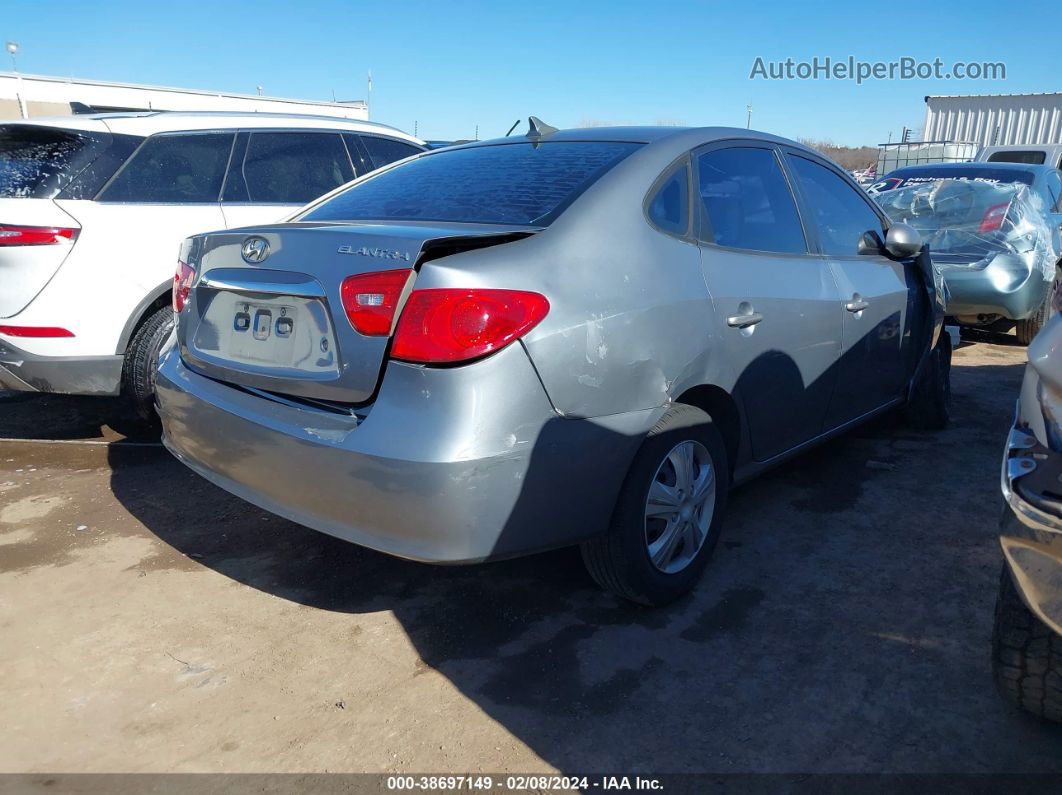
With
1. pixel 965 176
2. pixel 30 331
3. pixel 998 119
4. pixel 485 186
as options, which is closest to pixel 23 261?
pixel 30 331

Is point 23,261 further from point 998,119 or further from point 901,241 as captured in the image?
point 998,119

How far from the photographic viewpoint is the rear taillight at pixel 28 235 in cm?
378

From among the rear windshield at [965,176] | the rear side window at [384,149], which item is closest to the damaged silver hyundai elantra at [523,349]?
the rear side window at [384,149]

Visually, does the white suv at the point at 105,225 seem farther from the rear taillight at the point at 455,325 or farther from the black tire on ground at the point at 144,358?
the rear taillight at the point at 455,325

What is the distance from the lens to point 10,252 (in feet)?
12.4

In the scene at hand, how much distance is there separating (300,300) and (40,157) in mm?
2575

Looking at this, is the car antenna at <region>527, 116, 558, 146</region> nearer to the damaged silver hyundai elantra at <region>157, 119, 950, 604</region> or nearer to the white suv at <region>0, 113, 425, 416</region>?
the damaged silver hyundai elantra at <region>157, 119, 950, 604</region>

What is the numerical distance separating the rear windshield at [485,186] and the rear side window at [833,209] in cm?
109

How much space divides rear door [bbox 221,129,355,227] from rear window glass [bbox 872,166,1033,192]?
18.3 feet

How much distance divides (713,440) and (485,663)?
3.51 ft

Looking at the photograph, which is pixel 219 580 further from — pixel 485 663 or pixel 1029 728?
pixel 1029 728

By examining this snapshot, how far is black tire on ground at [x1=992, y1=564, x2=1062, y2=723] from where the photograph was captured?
2.08 metres

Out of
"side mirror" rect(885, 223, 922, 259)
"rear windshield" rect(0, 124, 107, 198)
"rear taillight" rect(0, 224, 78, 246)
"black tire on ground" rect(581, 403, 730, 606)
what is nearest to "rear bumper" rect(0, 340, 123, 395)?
"rear taillight" rect(0, 224, 78, 246)

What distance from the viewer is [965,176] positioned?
781 centimetres
